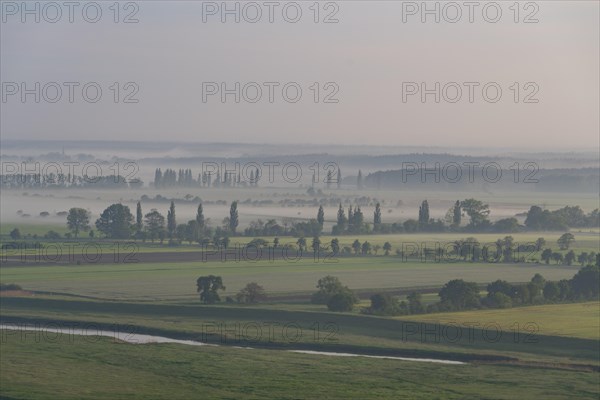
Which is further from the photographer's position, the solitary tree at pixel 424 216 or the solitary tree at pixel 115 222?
the solitary tree at pixel 424 216

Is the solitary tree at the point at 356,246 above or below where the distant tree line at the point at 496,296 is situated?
above

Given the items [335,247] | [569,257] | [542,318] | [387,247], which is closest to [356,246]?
[335,247]

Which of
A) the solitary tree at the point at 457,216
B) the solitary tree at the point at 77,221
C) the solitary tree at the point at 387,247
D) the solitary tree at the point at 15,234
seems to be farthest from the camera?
the solitary tree at the point at 77,221

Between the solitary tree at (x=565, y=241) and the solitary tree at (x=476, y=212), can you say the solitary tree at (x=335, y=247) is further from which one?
the solitary tree at (x=476, y=212)

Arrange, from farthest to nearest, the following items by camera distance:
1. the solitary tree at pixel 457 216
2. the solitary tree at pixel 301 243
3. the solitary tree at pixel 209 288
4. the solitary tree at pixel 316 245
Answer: the solitary tree at pixel 457 216
the solitary tree at pixel 301 243
the solitary tree at pixel 316 245
the solitary tree at pixel 209 288

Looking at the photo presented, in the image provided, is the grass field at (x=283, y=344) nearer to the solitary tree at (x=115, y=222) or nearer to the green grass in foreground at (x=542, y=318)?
the green grass in foreground at (x=542, y=318)

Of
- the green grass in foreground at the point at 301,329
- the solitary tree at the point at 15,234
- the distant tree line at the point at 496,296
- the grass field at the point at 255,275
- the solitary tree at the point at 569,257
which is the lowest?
the green grass in foreground at the point at 301,329

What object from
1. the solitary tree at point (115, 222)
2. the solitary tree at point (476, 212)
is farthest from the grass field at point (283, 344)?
the solitary tree at point (476, 212)
